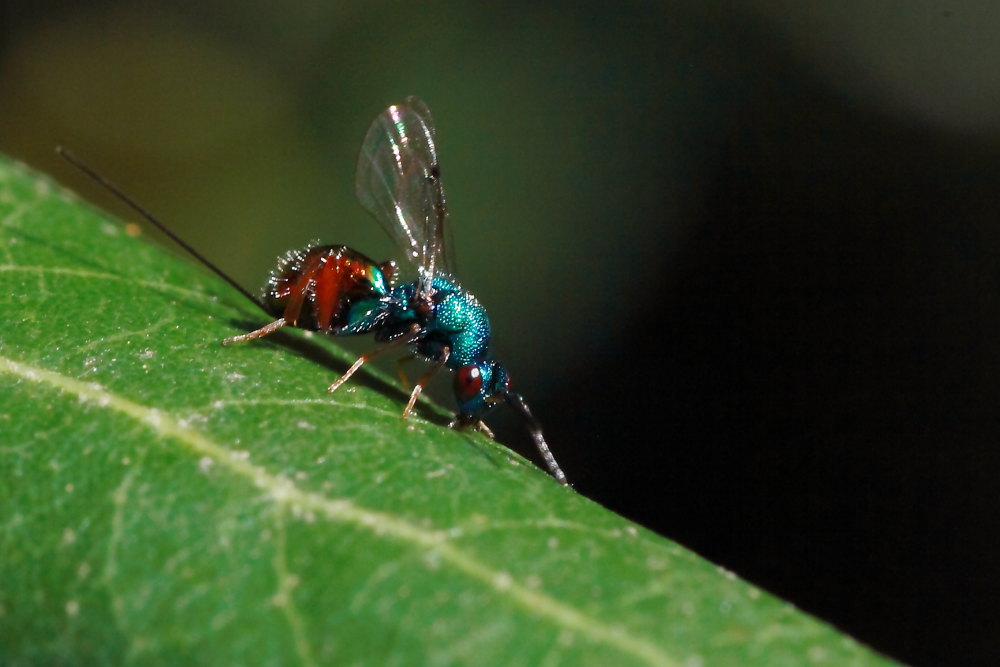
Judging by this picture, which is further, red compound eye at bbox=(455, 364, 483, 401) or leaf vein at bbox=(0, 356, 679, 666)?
red compound eye at bbox=(455, 364, 483, 401)

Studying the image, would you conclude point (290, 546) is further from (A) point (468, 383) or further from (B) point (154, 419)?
(A) point (468, 383)

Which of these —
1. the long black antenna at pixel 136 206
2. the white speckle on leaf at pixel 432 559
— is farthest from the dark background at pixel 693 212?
the white speckle on leaf at pixel 432 559

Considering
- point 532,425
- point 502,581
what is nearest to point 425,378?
point 532,425

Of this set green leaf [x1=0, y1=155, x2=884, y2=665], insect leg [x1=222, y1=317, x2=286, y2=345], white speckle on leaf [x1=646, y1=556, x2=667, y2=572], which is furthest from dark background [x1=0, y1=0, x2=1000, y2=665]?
white speckle on leaf [x1=646, y1=556, x2=667, y2=572]

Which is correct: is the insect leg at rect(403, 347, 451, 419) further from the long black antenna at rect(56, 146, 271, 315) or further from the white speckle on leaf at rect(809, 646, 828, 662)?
the white speckle on leaf at rect(809, 646, 828, 662)

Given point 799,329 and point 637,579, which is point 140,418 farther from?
point 799,329

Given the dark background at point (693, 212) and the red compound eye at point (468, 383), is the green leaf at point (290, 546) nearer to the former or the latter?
the red compound eye at point (468, 383)
